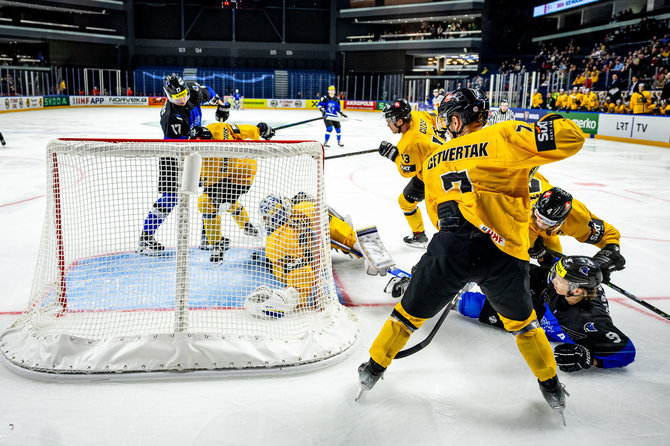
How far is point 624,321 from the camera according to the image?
354 cm

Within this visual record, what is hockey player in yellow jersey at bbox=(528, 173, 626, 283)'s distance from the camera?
309 cm

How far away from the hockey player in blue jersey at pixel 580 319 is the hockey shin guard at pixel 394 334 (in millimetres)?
971

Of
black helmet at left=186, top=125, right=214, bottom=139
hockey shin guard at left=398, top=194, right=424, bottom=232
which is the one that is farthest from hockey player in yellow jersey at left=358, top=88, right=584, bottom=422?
hockey shin guard at left=398, top=194, right=424, bottom=232

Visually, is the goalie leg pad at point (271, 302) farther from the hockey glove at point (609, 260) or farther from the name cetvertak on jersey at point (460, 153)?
the hockey glove at point (609, 260)

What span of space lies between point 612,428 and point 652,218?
5071 mm

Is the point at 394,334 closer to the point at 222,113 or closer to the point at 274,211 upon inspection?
the point at 274,211

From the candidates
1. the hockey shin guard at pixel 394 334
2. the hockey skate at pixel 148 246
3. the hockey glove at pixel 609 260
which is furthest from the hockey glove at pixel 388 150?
the hockey shin guard at pixel 394 334

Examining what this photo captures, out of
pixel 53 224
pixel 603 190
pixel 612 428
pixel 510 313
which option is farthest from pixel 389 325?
pixel 603 190

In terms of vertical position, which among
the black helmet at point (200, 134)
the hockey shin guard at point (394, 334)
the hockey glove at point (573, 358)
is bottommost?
the hockey glove at point (573, 358)

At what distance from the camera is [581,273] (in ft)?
9.20

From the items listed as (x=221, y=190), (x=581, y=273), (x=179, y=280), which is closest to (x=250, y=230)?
(x=221, y=190)

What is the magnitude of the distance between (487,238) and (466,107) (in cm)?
64

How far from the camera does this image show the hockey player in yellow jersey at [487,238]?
2.20m

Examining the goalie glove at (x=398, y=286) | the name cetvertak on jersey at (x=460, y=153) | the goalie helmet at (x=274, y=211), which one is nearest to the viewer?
the name cetvertak on jersey at (x=460, y=153)
